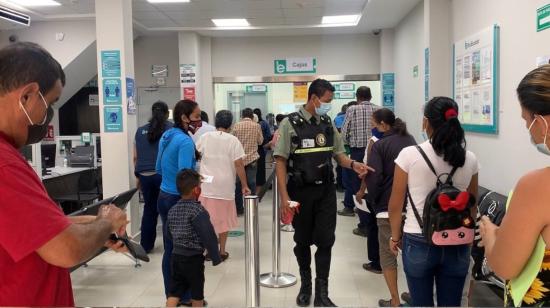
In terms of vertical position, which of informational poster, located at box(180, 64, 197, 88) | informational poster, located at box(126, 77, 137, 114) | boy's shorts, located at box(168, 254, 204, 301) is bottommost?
boy's shorts, located at box(168, 254, 204, 301)

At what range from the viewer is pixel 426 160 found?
7.43 ft

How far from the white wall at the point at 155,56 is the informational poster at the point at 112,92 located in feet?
15.7

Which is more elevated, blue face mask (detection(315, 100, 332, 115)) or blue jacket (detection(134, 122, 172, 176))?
blue face mask (detection(315, 100, 332, 115))

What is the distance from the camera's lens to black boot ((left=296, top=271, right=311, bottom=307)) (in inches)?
137

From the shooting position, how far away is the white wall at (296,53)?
32.1ft

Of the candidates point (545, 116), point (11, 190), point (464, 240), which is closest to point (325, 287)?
point (464, 240)

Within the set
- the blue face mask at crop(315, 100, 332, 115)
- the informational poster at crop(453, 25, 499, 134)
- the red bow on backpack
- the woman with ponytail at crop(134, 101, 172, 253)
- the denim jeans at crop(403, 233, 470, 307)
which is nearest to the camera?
the red bow on backpack

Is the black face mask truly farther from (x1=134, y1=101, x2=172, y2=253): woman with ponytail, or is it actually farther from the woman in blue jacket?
(x1=134, y1=101, x2=172, y2=253): woman with ponytail

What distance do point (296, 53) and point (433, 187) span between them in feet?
26.0

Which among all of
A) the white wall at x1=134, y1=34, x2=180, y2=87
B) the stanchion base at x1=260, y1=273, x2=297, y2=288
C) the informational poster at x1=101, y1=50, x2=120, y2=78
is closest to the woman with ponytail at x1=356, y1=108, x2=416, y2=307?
the stanchion base at x1=260, y1=273, x2=297, y2=288

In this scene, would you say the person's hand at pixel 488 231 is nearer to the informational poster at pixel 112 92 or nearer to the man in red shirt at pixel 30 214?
the man in red shirt at pixel 30 214

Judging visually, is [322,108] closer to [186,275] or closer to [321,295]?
[321,295]

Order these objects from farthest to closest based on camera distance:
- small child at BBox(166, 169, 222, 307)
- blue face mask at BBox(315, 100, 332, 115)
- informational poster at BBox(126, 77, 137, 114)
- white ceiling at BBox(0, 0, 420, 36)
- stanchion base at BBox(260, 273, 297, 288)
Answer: white ceiling at BBox(0, 0, 420, 36) → informational poster at BBox(126, 77, 137, 114) → stanchion base at BBox(260, 273, 297, 288) → blue face mask at BBox(315, 100, 332, 115) → small child at BBox(166, 169, 222, 307)

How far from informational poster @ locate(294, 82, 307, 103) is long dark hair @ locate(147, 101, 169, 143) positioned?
5.53 metres
